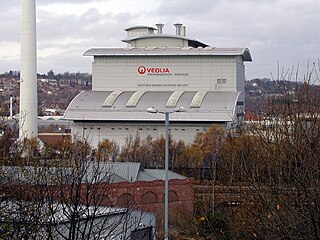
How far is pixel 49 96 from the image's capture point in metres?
183

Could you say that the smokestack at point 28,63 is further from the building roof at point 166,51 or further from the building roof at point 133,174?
the building roof at point 133,174

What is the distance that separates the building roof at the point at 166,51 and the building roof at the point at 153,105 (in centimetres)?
480

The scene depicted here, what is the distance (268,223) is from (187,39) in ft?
221

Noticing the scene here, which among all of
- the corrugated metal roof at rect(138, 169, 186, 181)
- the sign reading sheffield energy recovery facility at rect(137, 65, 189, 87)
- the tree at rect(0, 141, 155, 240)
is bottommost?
the corrugated metal roof at rect(138, 169, 186, 181)

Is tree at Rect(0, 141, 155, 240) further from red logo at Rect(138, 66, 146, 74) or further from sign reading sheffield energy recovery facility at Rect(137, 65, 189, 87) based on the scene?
red logo at Rect(138, 66, 146, 74)

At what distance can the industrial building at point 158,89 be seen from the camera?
206ft

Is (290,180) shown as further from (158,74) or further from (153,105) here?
(158,74)

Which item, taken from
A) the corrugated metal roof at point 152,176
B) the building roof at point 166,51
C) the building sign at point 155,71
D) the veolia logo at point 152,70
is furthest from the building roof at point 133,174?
the veolia logo at point 152,70

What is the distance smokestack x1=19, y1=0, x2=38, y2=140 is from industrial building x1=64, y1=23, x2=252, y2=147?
3.89 metres

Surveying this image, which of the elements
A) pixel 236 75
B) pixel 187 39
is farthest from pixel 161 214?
pixel 187 39

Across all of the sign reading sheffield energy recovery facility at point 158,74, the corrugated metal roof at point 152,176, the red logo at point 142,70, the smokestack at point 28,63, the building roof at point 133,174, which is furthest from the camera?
the red logo at point 142,70

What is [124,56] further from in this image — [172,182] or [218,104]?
[172,182]

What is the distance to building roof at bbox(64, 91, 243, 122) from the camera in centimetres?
6175

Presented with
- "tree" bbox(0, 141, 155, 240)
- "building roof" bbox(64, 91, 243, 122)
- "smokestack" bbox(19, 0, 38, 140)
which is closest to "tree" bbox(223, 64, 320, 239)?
"tree" bbox(0, 141, 155, 240)
